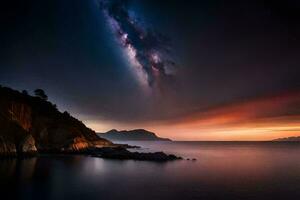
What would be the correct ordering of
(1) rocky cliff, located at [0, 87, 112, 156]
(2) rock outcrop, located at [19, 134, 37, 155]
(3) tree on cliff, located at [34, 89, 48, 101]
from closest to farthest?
(1) rocky cliff, located at [0, 87, 112, 156] < (2) rock outcrop, located at [19, 134, 37, 155] < (3) tree on cliff, located at [34, 89, 48, 101]

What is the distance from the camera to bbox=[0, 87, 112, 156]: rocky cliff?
258ft

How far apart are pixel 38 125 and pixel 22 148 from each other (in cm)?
2310

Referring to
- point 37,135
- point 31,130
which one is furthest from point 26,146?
point 37,135

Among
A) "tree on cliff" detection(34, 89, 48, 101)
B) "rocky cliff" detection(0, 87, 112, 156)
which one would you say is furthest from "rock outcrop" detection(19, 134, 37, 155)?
"tree on cliff" detection(34, 89, 48, 101)

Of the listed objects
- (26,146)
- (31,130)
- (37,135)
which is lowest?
(26,146)

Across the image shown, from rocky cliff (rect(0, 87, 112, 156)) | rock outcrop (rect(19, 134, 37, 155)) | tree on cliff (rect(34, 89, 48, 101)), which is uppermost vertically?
tree on cliff (rect(34, 89, 48, 101))

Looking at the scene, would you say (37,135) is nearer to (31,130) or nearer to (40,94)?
(31,130)

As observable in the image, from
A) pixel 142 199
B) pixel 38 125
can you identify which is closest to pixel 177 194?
pixel 142 199

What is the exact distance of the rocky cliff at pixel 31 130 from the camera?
78.8 metres

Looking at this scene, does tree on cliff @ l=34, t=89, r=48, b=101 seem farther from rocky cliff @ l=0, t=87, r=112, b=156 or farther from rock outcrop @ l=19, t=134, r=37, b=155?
rock outcrop @ l=19, t=134, r=37, b=155

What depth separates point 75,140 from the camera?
110 metres

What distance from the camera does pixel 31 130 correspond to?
10012 centimetres

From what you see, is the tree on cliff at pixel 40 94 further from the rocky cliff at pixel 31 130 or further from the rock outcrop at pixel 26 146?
the rock outcrop at pixel 26 146

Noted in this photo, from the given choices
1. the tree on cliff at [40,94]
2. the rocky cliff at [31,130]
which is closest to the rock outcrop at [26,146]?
the rocky cliff at [31,130]
